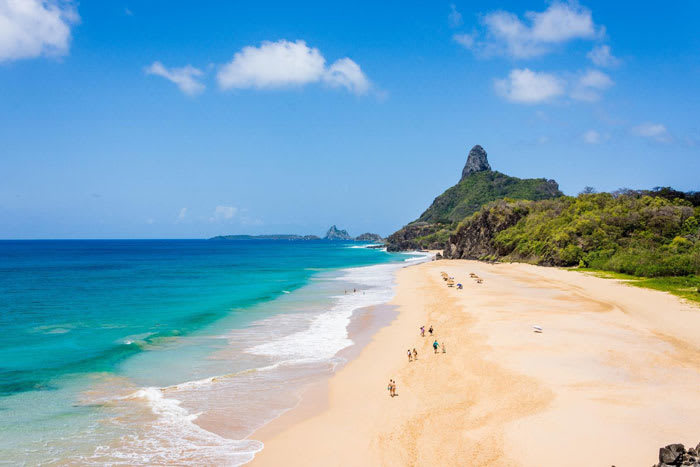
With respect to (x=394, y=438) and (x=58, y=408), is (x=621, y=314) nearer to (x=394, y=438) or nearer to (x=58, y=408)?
(x=394, y=438)

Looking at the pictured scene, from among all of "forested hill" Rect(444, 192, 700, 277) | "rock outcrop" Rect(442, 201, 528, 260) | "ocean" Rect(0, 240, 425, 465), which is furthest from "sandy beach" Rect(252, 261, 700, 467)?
"rock outcrop" Rect(442, 201, 528, 260)

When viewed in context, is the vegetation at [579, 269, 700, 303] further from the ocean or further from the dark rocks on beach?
the dark rocks on beach

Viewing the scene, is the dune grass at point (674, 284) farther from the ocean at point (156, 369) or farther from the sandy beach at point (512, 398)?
the ocean at point (156, 369)

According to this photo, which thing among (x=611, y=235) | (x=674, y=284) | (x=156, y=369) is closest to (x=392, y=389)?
(x=156, y=369)

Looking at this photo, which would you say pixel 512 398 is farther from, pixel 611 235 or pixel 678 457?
pixel 611 235

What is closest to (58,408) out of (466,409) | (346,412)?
(346,412)

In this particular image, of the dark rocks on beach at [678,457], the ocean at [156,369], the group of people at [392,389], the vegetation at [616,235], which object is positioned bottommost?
the ocean at [156,369]

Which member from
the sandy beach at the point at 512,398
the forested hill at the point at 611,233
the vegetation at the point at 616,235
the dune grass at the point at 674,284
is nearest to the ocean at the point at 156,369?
the sandy beach at the point at 512,398
